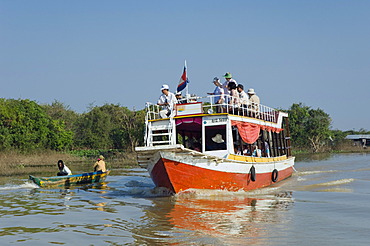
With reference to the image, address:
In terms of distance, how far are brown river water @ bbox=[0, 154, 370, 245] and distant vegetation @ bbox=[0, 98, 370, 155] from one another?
18.3 meters

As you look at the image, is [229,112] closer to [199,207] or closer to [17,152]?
[199,207]

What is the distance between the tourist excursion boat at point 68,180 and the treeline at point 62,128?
16.1 meters

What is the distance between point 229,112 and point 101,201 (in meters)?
5.12

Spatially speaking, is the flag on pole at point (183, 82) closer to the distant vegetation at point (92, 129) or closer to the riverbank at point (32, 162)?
the riverbank at point (32, 162)

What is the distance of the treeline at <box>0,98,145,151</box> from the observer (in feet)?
111

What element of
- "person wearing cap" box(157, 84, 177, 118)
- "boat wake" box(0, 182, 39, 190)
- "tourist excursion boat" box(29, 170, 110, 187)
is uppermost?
"person wearing cap" box(157, 84, 177, 118)

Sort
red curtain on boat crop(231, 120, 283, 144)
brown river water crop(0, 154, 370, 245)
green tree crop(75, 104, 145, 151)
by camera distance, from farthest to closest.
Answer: green tree crop(75, 104, 145, 151) < red curtain on boat crop(231, 120, 283, 144) < brown river water crop(0, 154, 370, 245)

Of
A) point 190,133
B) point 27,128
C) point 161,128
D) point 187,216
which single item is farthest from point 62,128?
point 187,216

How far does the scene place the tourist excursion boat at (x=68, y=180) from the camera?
16812 mm

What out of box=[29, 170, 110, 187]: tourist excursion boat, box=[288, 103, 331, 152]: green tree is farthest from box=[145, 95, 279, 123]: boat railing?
box=[288, 103, 331, 152]: green tree

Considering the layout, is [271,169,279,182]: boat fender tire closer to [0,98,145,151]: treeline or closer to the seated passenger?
the seated passenger

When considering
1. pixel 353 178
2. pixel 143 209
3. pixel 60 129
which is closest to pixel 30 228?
pixel 143 209

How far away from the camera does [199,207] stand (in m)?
12.0

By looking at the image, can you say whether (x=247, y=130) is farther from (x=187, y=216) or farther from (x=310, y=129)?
(x=310, y=129)
